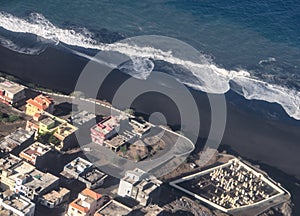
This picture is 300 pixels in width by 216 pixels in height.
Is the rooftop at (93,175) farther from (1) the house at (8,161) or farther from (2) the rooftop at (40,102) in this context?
(2) the rooftop at (40,102)

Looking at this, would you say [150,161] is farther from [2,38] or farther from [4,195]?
[2,38]

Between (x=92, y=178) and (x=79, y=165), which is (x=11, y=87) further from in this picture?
(x=92, y=178)

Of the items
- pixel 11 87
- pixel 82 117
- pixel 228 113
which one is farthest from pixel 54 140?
pixel 228 113

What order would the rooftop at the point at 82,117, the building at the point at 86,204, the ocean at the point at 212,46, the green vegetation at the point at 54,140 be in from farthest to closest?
the ocean at the point at 212,46
the rooftop at the point at 82,117
the green vegetation at the point at 54,140
the building at the point at 86,204

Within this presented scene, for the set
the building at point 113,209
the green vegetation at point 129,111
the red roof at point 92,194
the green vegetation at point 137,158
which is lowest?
the building at point 113,209

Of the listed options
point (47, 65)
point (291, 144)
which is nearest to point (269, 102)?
point (291, 144)

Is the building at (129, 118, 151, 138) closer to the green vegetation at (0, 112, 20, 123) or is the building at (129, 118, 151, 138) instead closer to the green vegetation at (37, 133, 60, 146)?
the green vegetation at (37, 133, 60, 146)

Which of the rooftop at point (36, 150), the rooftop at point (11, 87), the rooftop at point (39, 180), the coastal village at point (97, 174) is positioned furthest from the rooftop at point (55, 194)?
the rooftop at point (11, 87)

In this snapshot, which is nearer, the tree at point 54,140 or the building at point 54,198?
the building at point 54,198
